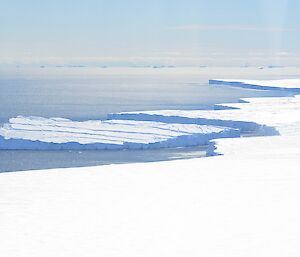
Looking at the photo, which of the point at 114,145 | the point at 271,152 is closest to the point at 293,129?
the point at 114,145

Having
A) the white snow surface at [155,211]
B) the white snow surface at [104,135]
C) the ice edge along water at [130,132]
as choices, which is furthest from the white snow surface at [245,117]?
the white snow surface at [155,211]

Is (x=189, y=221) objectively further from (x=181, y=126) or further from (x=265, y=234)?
(x=181, y=126)

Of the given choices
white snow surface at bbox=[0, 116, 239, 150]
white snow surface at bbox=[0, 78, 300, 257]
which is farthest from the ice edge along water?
white snow surface at bbox=[0, 78, 300, 257]

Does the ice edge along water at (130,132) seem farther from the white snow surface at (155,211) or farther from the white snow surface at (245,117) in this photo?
the white snow surface at (155,211)

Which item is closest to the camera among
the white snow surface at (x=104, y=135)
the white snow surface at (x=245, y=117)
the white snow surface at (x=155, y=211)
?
the white snow surface at (x=155, y=211)

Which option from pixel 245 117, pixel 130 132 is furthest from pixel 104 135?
pixel 245 117

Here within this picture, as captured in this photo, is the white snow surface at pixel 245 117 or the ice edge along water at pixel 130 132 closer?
the ice edge along water at pixel 130 132

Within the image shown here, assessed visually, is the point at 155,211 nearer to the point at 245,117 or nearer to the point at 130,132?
the point at 130,132
